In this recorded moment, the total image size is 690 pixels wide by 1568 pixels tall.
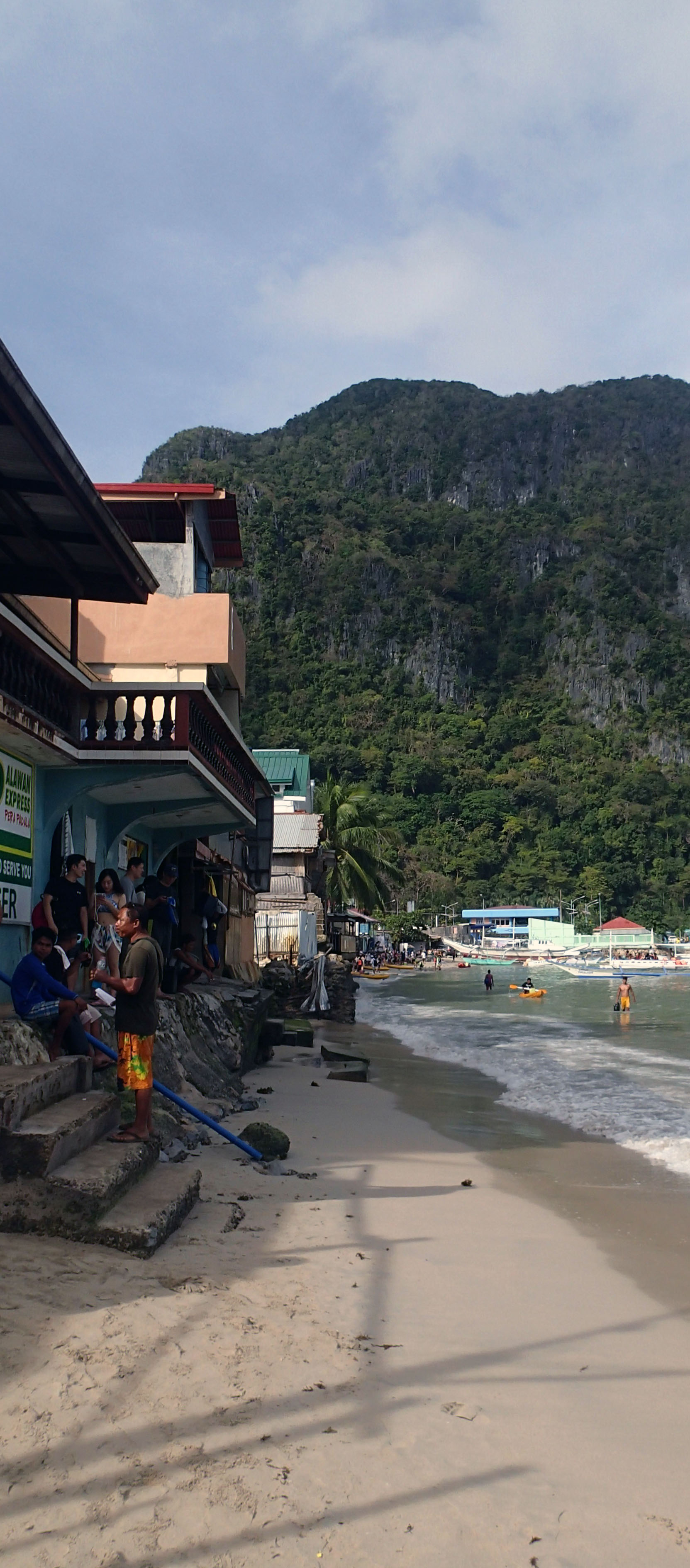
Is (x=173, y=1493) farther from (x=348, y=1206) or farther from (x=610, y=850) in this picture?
(x=610, y=850)

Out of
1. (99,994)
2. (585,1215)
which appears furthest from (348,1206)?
(99,994)

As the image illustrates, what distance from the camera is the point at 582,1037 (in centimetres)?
2716

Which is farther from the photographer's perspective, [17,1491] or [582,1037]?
[582,1037]

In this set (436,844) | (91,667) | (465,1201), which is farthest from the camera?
(436,844)

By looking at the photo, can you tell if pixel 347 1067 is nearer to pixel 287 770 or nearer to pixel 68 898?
pixel 68 898

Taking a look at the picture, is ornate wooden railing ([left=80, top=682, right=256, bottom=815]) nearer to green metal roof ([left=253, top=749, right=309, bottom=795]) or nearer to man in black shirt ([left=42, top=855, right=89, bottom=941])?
man in black shirt ([left=42, top=855, right=89, bottom=941])

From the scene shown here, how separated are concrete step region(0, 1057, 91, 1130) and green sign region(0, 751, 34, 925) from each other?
256cm

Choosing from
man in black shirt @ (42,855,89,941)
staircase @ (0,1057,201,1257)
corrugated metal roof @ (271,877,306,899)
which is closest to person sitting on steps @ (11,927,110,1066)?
staircase @ (0,1057,201,1257)

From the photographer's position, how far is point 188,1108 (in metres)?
7.16

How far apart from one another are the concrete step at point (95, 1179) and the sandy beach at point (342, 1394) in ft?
0.55

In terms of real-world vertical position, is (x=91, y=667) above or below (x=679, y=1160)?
above

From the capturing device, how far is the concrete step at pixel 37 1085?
502 centimetres

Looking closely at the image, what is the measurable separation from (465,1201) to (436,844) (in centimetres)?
11745

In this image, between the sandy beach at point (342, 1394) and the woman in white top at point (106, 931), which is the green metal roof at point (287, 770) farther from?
the sandy beach at point (342, 1394)
